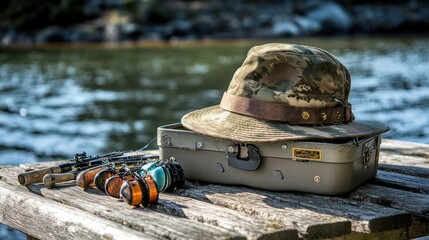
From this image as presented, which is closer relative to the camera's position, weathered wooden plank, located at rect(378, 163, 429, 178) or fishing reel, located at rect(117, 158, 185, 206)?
fishing reel, located at rect(117, 158, 185, 206)

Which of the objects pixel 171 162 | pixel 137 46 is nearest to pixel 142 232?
pixel 171 162

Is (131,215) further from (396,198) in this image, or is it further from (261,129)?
(396,198)

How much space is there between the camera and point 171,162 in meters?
4.67

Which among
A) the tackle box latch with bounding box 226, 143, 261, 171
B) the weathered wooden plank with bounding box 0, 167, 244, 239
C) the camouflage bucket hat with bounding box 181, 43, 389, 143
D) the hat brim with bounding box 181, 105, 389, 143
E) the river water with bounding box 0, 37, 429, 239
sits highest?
the camouflage bucket hat with bounding box 181, 43, 389, 143

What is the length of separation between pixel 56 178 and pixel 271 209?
1.43 metres

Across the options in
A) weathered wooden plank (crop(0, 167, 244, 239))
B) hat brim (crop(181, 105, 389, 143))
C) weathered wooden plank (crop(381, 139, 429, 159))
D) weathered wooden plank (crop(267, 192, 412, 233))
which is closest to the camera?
weathered wooden plank (crop(0, 167, 244, 239))

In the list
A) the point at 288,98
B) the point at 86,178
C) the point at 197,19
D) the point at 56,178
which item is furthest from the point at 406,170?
the point at 197,19

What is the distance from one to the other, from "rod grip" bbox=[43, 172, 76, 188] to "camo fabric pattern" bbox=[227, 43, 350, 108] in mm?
1173

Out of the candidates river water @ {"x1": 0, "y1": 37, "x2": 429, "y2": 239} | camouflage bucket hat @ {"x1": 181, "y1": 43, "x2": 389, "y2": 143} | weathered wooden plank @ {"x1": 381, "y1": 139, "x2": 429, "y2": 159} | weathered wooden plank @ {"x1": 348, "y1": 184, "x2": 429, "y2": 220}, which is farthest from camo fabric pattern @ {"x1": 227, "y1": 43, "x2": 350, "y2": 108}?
river water @ {"x1": 0, "y1": 37, "x2": 429, "y2": 239}

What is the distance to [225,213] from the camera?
4020 mm

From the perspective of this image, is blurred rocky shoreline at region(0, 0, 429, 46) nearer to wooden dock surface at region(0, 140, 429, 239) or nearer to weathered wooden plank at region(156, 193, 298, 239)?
wooden dock surface at region(0, 140, 429, 239)

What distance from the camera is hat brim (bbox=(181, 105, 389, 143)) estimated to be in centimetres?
436

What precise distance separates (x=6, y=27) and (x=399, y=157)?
50.3 metres

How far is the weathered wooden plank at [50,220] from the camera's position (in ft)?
12.5
